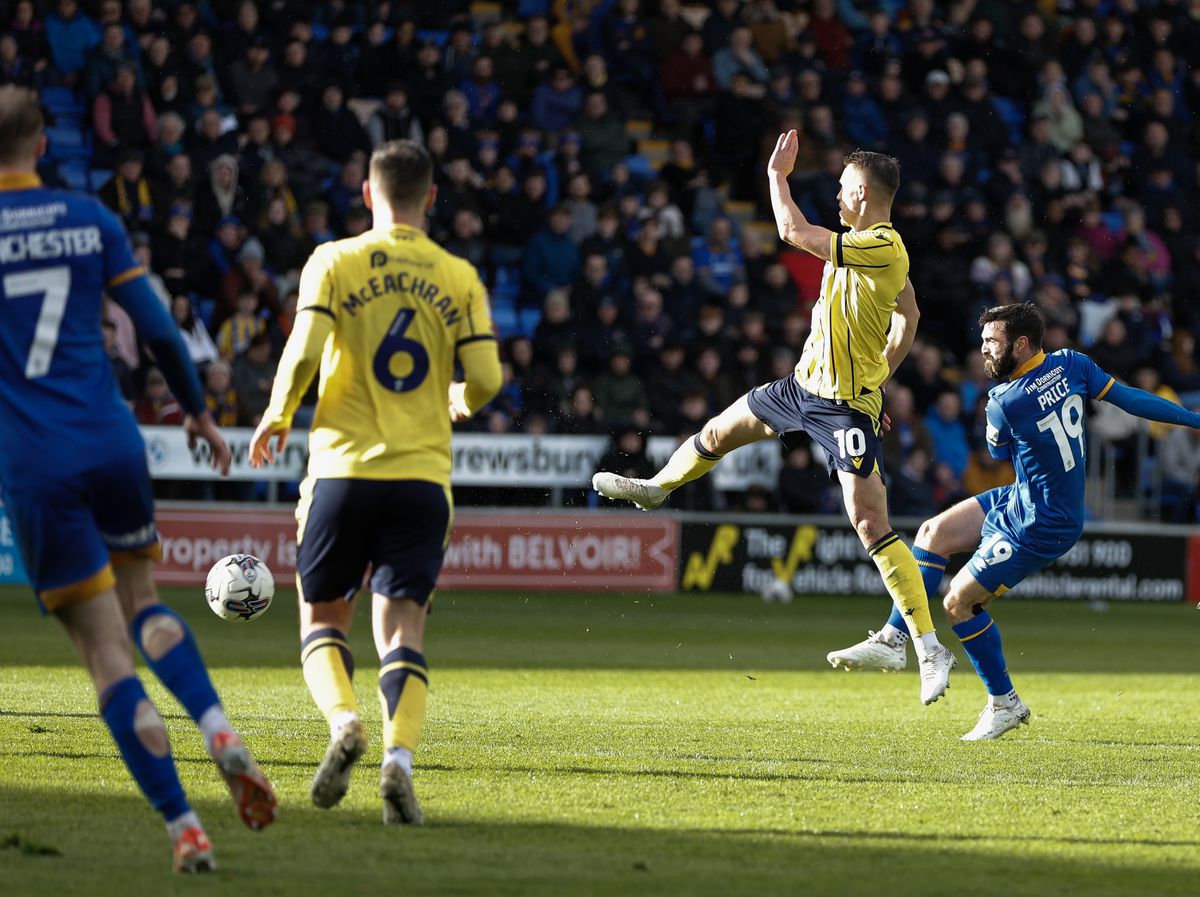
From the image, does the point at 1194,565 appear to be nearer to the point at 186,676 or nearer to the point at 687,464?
the point at 687,464

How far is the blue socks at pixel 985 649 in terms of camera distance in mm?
9008

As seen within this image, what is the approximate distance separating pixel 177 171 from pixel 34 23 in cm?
285

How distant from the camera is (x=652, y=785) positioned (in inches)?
276

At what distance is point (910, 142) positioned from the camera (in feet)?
73.7

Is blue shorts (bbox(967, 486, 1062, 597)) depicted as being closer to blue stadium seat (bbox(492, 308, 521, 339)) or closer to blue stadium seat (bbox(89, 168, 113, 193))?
blue stadium seat (bbox(492, 308, 521, 339))

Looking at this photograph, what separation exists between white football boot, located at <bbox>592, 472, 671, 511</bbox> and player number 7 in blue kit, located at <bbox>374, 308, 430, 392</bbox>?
4.20m

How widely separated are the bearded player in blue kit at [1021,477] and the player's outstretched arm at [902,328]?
453 mm

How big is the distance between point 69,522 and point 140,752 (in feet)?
2.17

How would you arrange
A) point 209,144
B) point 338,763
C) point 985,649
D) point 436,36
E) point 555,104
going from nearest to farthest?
point 338,763, point 985,649, point 209,144, point 555,104, point 436,36

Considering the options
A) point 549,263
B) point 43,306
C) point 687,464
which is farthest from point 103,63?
point 43,306

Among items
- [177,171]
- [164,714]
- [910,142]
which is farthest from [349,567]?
[910,142]

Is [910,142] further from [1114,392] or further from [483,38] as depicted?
[1114,392]

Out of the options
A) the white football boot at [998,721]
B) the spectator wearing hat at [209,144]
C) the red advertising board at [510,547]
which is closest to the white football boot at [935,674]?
the white football boot at [998,721]

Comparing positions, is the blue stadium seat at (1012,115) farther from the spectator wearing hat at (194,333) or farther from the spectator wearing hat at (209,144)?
the spectator wearing hat at (194,333)
